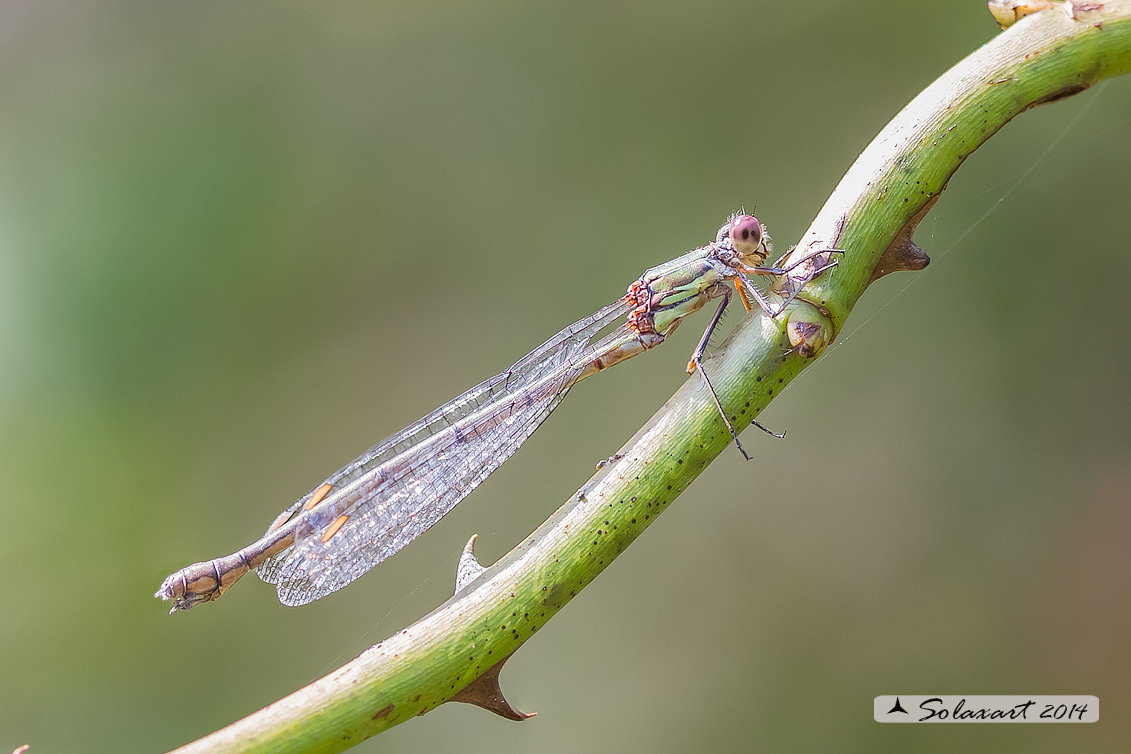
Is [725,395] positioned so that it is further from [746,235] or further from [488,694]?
[746,235]

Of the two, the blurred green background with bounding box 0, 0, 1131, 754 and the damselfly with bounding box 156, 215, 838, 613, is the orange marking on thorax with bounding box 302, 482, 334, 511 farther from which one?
the blurred green background with bounding box 0, 0, 1131, 754

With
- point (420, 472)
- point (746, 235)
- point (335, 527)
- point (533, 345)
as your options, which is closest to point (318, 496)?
point (335, 527)

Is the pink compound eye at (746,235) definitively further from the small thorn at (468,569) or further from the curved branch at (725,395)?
the small thorn at (468,569)

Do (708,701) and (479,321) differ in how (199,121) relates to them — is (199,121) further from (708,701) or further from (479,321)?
(708,701)

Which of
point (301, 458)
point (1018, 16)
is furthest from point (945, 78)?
point (301, 458)

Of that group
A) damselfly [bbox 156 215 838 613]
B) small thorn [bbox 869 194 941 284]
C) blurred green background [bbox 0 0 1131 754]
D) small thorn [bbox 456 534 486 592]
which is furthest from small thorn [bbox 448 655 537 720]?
blurred green background [bbox 0 0 1131 754]

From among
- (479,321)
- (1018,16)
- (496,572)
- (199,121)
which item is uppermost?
(199,121)
